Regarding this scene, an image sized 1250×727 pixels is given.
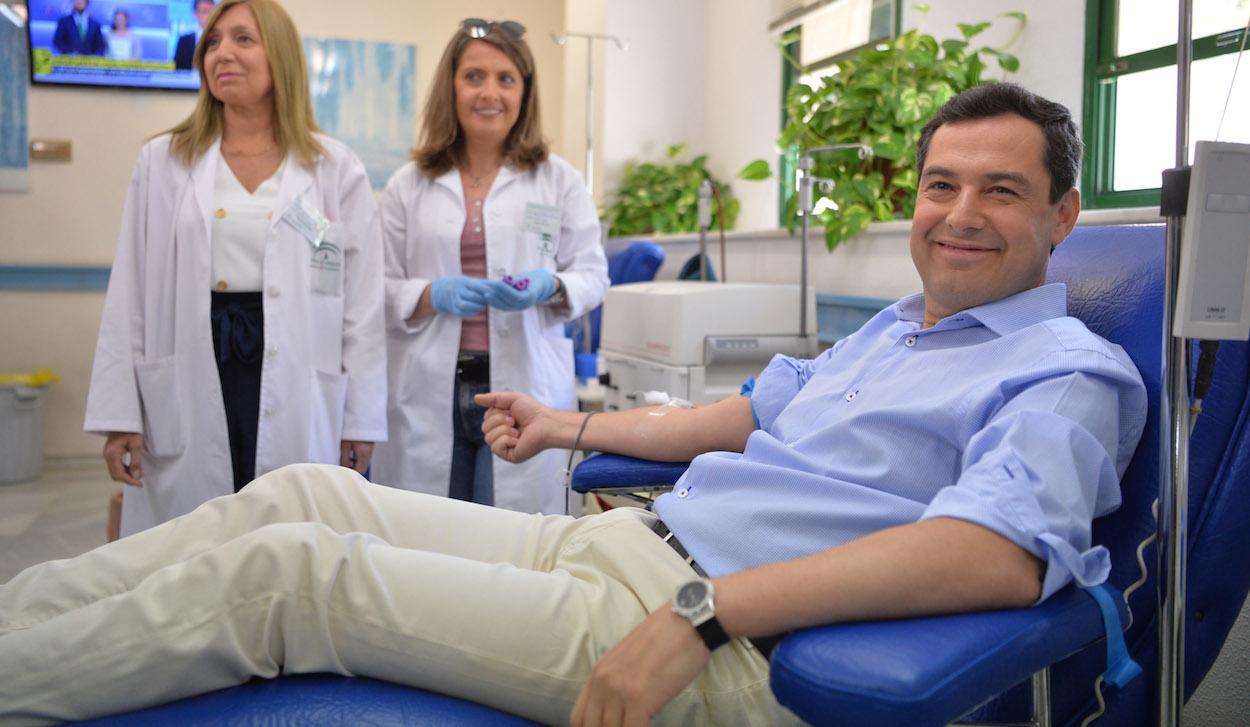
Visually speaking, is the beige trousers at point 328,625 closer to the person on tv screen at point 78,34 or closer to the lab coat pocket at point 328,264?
the lab coat pocket at point 328,264

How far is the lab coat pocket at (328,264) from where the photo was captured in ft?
6.53

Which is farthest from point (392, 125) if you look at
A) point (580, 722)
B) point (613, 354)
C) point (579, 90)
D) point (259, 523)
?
point (580, 722)

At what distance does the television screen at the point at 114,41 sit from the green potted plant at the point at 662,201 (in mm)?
2003

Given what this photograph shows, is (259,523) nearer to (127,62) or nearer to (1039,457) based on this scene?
(1039,457)

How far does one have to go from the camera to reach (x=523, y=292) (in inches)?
81.8

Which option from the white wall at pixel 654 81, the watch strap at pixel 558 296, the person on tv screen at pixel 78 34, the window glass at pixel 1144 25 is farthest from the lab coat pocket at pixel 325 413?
the person on tv screen at pixel 78 34

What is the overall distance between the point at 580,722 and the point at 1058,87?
2509mm

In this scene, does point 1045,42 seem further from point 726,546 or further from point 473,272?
point 726,546

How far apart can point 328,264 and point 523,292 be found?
396mm

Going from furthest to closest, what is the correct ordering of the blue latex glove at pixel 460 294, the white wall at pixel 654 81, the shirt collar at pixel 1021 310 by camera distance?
the white wall at pixel 654 81 < the blue latex glove at pixel 460 294 < the shirt collar at pixel 1021 310

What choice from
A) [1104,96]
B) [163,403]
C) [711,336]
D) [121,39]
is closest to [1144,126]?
[1104,96]

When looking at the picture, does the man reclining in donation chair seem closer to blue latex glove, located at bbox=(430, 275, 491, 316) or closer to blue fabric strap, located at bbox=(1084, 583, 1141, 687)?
blue fabric strap, located at bbox=(1084, 583, 1141, 687)

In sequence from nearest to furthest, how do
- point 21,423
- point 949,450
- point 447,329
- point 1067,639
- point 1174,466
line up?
point 1067,639 < point 1174,466 < point 949,450 < point 447,329 < point 21,423

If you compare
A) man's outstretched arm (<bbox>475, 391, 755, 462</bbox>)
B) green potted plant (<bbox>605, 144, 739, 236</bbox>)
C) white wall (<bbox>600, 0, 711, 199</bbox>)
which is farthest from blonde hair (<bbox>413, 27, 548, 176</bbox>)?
white wall (<bbox>600, 0, 711, 199</bbox>)
